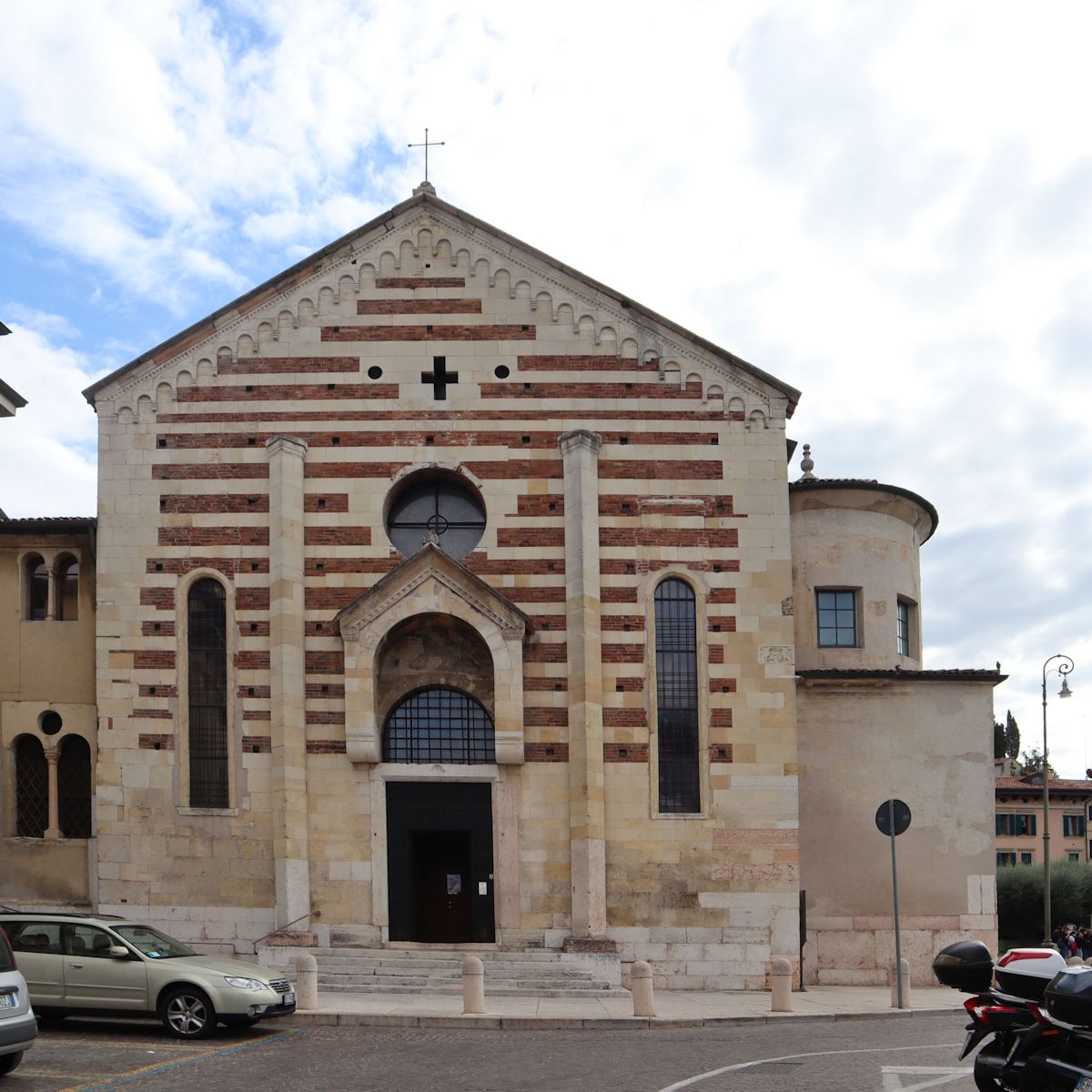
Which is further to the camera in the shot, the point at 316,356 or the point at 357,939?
the point at 316,356

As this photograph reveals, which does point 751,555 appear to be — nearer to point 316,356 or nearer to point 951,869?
point 951,869

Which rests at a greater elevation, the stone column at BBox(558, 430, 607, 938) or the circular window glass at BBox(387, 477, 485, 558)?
the circular window glass at BBox(387, 477, 485, 558)

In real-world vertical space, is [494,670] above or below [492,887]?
above

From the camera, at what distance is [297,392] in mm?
27250

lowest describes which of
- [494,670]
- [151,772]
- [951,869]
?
[951,869]

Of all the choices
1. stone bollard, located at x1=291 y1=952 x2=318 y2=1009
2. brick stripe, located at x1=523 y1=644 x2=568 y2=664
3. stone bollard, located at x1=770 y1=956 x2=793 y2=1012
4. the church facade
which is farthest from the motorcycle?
brick stripe, located at x1=523 y1=644 x2=568 y2=664

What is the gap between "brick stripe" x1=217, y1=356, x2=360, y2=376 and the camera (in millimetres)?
27375

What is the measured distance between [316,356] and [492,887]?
35.1 feet

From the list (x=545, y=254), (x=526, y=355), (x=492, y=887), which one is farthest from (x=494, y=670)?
(x=545, y=254)

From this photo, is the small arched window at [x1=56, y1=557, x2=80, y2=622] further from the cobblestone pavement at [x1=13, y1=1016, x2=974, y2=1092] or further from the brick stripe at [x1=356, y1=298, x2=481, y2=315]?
the cobblestone pavement at [x1=13, y1=1016, x2=974, y2=1092]

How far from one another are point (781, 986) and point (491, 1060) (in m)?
6.87

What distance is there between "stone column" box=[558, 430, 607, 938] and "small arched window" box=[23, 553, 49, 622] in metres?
10.6

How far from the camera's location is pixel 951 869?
89.1ft

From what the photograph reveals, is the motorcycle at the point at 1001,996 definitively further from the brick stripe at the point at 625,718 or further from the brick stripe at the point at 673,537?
the brick stripe at the point at 673,537
